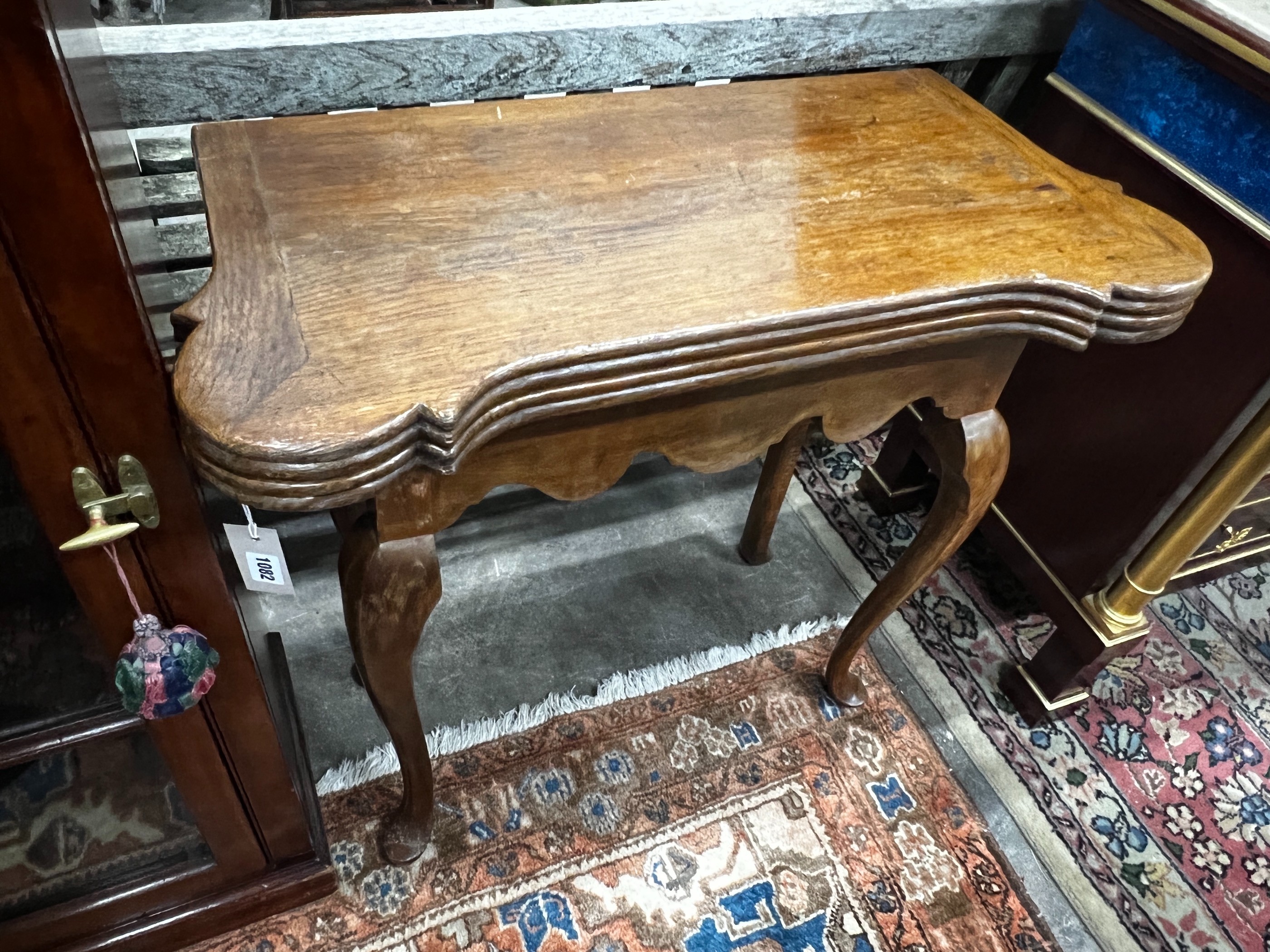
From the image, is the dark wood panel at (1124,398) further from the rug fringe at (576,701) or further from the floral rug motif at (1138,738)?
the rug fringe at (576,701)

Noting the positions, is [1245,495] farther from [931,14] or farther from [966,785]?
[931,14]

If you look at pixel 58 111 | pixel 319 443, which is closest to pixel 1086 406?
pixel 319 443

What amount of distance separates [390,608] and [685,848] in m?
0.56

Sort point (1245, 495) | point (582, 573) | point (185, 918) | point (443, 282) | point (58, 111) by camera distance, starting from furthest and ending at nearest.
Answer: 1. point (582, 573)
2. point (1245, 495)
3. point (185, 918)
4. point (443, 282)
5. point (58, 111)

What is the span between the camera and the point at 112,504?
0.54 metres

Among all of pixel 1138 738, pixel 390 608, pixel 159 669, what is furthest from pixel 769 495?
pixel 159 669

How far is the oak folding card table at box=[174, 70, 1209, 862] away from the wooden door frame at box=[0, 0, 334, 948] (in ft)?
0.17

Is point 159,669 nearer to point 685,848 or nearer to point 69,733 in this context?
point 69,733

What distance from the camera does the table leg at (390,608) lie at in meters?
0.62

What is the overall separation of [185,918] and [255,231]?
2.27 feet

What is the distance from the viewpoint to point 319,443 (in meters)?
0.48

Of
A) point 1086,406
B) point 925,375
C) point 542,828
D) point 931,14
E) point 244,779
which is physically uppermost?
point 931,14

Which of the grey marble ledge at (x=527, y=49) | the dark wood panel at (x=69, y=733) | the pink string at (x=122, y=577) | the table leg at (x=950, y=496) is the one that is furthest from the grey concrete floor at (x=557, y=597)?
the grey marble ledge at (x=527, y=49)

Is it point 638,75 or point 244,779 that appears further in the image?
point 638,75
